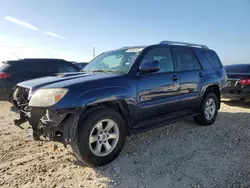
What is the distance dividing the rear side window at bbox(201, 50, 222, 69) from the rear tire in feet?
2.58

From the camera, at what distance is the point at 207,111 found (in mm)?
5441

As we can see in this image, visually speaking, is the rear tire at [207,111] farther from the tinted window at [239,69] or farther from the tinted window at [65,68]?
the tinted window at [65,68]

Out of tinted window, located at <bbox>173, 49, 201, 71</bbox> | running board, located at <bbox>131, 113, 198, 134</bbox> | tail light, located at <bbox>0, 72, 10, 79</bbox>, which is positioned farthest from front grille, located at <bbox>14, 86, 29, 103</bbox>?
tail light, located at <bbox>0, 72, 10, 79</bbox>

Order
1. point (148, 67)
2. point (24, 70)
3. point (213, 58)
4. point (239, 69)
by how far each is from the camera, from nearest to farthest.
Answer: point (148, 67) < point (213, 58) < point (24, 70) < point (239, 69)

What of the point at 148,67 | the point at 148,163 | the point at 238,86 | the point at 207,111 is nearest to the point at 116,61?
the point at 148,67

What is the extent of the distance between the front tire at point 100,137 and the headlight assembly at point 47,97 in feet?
1.47

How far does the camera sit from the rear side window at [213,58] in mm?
5595

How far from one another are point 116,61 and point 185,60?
1.59 meters

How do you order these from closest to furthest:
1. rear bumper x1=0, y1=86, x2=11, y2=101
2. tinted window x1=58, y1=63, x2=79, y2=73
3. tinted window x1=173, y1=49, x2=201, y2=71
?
1. tinted window x1=173, y1=49, x2=201, y2=71
2. rear bumper x1=0, y1=86, x2=11, y2=101
3. tinted window x1=58, y1=63, x2=79, y2=73

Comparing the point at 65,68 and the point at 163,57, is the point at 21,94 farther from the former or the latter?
the point at 65,68

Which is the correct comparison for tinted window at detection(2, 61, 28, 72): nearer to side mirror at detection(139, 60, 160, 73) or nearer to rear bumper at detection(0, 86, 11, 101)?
rear bumper at detection(0, 86, 11, 101)

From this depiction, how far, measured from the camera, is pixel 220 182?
113 inches

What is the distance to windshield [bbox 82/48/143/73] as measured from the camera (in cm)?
400

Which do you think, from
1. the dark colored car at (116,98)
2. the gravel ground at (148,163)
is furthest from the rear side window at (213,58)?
the gravel ground at (148,163)
